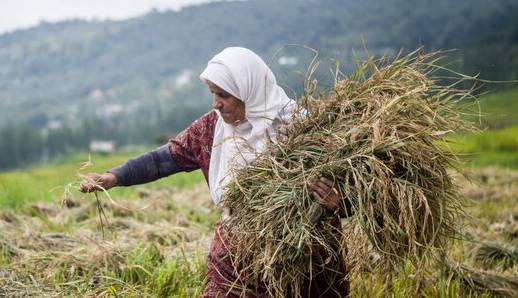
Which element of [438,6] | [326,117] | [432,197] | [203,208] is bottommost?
[438,6]

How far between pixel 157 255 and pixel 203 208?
8.45ft

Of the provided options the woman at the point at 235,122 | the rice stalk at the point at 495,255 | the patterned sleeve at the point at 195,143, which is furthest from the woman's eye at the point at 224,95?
the rice stalk at the point at 495,255

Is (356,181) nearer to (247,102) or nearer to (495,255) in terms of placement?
(247,102)

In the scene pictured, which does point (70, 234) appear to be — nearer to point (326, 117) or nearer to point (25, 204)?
point (25, 204)

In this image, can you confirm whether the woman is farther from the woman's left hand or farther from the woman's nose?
the woman's left hand

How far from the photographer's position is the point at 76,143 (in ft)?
267

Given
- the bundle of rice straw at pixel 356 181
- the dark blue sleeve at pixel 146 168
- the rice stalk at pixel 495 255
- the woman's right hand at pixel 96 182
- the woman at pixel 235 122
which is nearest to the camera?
the bundle of rice straw at pixel 356 181

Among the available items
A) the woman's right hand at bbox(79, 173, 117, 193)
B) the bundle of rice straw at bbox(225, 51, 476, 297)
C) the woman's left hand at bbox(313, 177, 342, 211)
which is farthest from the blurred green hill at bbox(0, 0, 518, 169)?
the woman's left hand at bbox(313, 177, 342, 211)

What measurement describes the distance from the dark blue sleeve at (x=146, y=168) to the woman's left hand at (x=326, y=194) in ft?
3.46

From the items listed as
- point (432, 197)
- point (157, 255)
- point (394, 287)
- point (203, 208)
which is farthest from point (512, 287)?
point (203, 208)

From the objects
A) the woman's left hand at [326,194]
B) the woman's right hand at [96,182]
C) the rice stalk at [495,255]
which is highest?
the woman's right hand at [96,182]

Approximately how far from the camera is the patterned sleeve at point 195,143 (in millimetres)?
3621

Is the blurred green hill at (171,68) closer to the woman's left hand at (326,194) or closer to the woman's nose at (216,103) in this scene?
the woman's nose at (216,103)

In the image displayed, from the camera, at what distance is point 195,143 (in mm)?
3654
